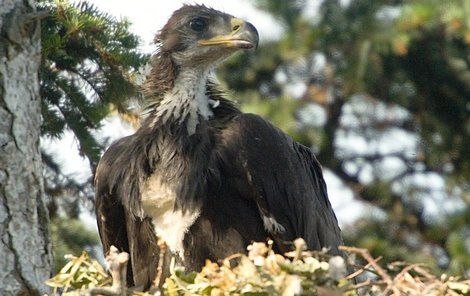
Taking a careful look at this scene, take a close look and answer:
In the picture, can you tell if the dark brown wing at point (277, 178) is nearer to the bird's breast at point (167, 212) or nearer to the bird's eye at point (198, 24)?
the bird's breast at point (167, 212)

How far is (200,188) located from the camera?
21.7ft

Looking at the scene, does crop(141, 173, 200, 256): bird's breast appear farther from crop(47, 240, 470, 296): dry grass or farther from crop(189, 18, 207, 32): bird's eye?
crop(47, 240, 470, 296): dry grass

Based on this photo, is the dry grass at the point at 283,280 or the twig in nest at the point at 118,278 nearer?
the dry grass at the point at 283,280

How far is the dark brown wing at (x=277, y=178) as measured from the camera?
22.0 feet

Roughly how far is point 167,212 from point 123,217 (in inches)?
14.9

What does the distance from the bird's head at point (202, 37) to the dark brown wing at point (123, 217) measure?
777 mm

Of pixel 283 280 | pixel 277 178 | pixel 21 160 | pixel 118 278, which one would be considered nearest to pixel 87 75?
pixel 21 160

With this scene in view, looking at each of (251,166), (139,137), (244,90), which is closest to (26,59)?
(139,137)

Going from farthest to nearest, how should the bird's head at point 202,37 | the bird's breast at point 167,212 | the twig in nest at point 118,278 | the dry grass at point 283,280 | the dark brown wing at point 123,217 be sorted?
1. the bird's head at point 202,37
2. the dark brown wing at point 123,217
3. the bird's breast at point 167,212
4. the twig in nest at point 118,278
5. the dry grass at point 283,280

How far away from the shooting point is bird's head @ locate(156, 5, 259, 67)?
7441 millimetres

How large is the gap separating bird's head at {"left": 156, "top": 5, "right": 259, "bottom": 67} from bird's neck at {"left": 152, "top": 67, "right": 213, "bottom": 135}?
100 millimetres

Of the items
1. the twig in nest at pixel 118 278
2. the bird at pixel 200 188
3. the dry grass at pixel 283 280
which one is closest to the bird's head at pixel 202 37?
the bird at pixel 200 188

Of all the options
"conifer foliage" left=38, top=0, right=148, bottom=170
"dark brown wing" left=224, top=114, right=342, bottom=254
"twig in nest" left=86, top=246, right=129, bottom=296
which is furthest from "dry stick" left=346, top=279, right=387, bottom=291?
"conifer foliage" left=38, top=0, right=148, bottom=170

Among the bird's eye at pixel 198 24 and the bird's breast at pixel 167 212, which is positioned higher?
the bird's eye at pixel 198 24
